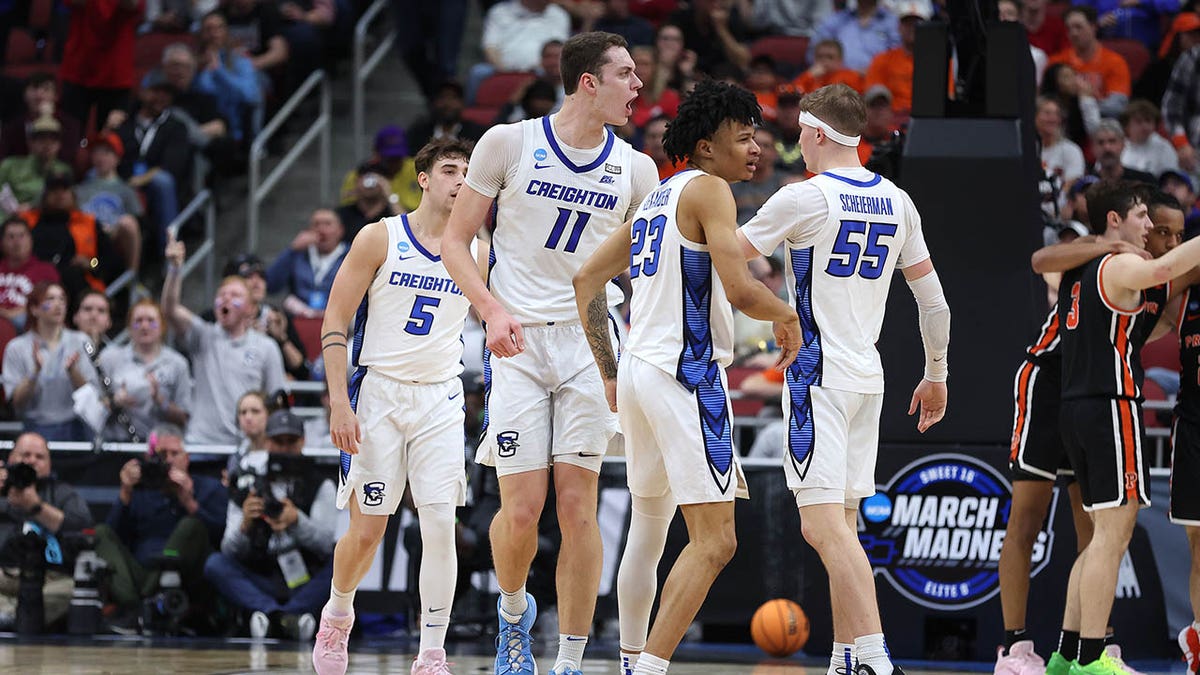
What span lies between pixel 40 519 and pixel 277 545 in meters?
1.60

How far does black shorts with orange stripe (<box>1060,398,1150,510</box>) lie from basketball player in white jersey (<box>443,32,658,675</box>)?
215 centimetres

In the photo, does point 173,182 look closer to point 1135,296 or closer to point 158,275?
point 158,275

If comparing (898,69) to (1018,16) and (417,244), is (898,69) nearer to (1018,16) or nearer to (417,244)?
(1018,16)

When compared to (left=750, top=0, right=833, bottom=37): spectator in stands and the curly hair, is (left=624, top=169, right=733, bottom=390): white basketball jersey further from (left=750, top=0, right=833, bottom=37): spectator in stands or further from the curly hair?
(left=750, top=0, right=833, bottom=37): spectator in stands

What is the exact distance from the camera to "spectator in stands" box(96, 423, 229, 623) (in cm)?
1102

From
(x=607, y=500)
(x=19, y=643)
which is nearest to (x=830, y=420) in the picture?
(x=607, y=500)

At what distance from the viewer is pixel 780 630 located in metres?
9.70

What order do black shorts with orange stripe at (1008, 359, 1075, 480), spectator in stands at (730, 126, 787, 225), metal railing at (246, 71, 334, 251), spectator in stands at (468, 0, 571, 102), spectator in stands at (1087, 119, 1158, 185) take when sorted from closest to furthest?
black shorts with orange stripe at (1008, 359, 1075, 480) < spectator in stands at (1087, 119, 1158, 185) < spectator in stands at (730, 126, 787, 225) < metal railing at (246, 71, 334, 251) < spectator in stands at (468, 0, 571, 102)

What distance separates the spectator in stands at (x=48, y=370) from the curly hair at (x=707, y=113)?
722 cm

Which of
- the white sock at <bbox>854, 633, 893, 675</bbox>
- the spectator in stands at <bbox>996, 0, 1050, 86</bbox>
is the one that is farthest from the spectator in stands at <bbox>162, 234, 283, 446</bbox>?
the white sock at <bbox>854, 633, 893, 675</bbox>

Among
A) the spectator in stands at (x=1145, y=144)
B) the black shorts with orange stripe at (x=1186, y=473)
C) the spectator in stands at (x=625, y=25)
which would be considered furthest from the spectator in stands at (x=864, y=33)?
the black shorts with orange stripe at (x=1186, y=473)

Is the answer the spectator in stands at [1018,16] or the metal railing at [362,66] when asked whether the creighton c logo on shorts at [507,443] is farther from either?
the metal railing at [362,66]

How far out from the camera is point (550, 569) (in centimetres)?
1079

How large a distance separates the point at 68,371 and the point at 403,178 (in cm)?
355
